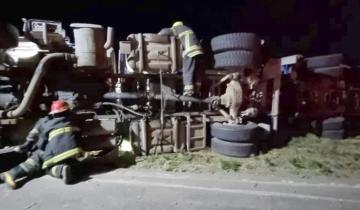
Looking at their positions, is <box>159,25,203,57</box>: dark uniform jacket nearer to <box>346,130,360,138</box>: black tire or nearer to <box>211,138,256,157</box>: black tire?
<box>211,138,256,157</box>: black tire

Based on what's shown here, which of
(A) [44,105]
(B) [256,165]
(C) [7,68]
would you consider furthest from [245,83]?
(C) [7,68]

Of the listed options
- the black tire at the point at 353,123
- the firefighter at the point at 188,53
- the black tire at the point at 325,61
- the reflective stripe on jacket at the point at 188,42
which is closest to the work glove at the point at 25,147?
the firefighter at the point at 188,53

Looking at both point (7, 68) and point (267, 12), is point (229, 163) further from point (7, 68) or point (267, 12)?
point (267, 12)

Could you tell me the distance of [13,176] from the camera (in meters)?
3.95

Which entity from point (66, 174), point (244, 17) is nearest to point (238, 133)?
point (66, 174)

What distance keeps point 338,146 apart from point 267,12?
360 inches

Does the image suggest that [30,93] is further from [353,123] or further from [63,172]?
[353,123]

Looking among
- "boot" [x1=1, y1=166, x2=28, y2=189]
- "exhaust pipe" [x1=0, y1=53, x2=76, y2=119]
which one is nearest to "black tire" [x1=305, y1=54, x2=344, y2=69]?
"exhaust pipe" [x1=0, y1=53, x2=76, y2=119]

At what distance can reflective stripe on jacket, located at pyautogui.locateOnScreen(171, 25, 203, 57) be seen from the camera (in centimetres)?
568

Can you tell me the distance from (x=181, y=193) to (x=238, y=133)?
2.08 meters

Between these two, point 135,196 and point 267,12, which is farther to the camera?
point 267,12

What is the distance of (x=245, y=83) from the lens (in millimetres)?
6367

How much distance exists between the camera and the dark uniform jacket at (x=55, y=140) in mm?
4094

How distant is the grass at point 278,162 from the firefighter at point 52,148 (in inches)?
48.7
